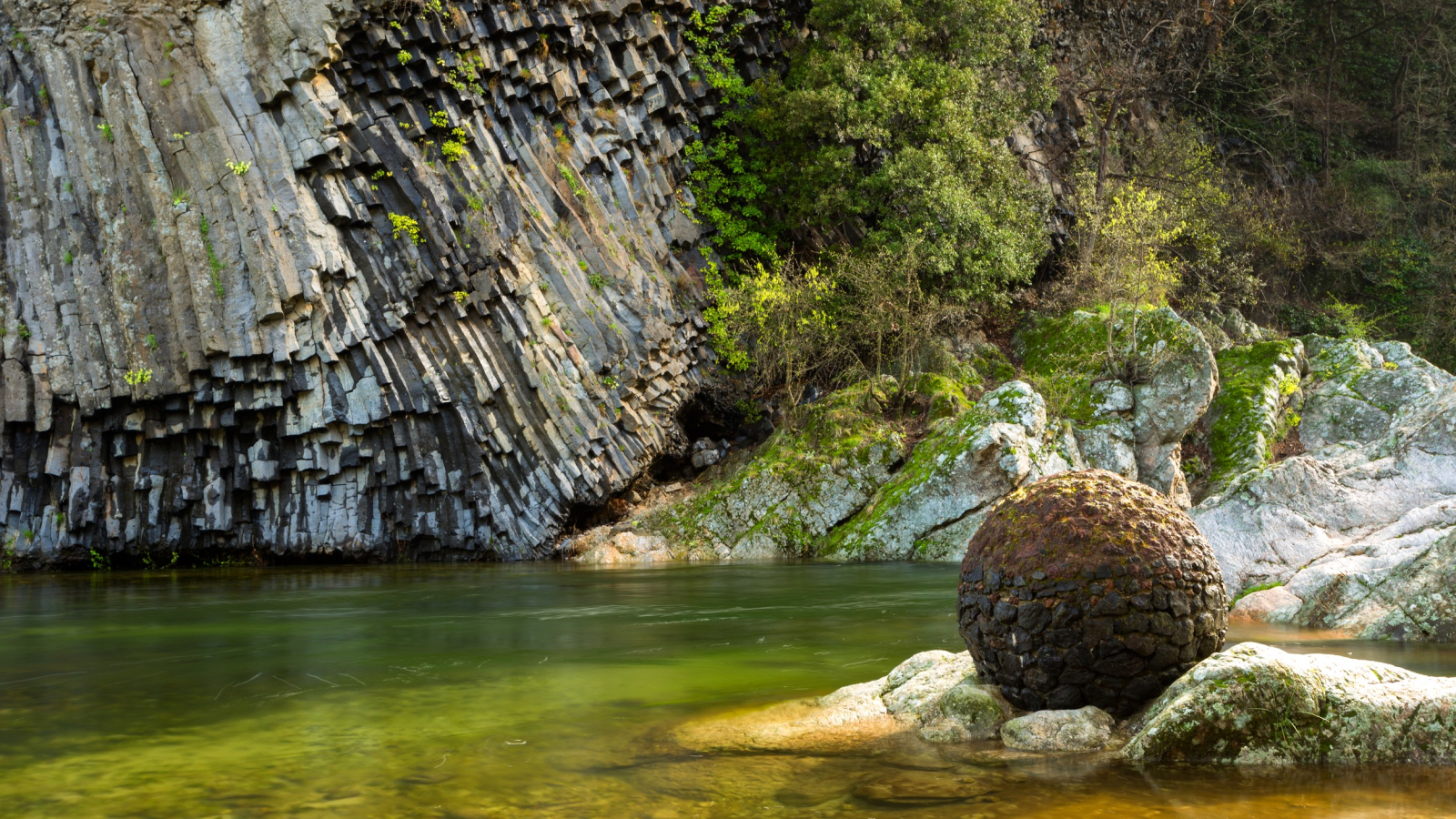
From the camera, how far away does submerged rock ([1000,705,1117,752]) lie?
5.18 meters

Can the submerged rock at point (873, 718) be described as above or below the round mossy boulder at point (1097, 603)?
below

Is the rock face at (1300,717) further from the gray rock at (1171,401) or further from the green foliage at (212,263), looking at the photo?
the green foliage at (212,263)

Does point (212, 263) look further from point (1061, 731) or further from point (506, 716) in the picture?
point (1061, 731)

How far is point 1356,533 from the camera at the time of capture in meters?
10.6

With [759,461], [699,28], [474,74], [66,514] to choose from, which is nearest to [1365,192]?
[699,28]

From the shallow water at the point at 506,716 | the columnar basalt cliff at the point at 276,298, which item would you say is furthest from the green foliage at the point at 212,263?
the shallow water at the point at 506,716

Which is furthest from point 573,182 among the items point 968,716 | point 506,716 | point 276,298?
point 968,716

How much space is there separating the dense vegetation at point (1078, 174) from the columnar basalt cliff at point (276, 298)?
Result: 20.4 ft

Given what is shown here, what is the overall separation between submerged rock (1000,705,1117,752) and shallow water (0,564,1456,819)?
0.24 m

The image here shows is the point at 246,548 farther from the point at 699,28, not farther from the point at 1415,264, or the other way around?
the point at 1415,264

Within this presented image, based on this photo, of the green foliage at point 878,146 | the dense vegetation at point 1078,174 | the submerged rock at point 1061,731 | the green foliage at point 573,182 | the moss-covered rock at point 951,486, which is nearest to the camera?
the submerged rock at point 1061,731

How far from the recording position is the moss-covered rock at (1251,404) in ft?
70.8

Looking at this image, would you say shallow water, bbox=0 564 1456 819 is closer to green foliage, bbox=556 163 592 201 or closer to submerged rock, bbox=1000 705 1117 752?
submerged rock, bbox=1000 705 1117 752

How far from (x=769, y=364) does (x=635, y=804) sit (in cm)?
1893
